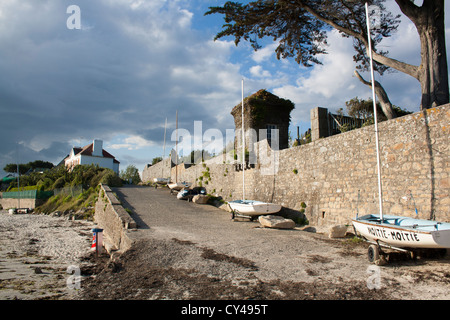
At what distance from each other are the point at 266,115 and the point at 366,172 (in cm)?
952

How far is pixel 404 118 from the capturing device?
7086 mm

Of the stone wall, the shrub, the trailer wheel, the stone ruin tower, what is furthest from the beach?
the stone ruin tower

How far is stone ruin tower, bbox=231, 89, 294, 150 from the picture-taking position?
54.6 ft

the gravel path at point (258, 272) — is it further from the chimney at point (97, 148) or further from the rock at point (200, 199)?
the chimney at point (97, 148)

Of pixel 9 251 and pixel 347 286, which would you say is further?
pixel 9 251

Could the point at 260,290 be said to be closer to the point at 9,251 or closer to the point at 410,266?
the point at 410,266

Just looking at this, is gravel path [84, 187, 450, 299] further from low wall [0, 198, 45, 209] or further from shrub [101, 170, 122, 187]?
low wall [0, 198, 45, 209]

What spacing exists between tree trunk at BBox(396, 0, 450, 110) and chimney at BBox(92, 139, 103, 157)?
148ft

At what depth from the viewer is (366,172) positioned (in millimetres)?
8008

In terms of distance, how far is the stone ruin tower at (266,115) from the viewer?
54.6ft

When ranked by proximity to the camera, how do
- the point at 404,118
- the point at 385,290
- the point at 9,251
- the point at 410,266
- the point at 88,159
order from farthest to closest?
the point at 88,159 < the point at 9,251 < the point at 404,118 < the point at 410,266 < the point at 385,290
